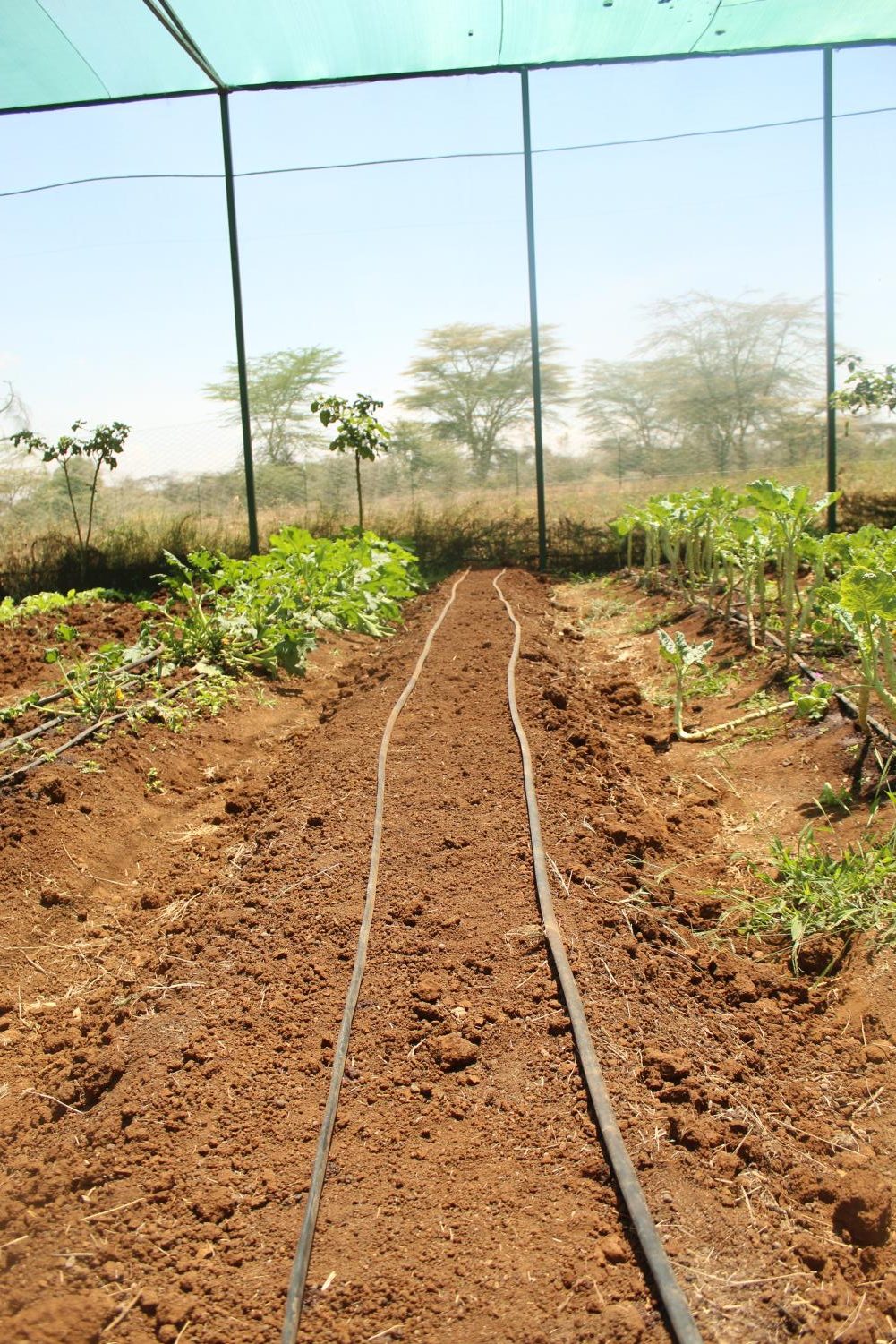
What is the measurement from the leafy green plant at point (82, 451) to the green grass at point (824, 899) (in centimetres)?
881

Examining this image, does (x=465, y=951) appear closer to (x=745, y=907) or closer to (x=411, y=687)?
(x=745, y=907)

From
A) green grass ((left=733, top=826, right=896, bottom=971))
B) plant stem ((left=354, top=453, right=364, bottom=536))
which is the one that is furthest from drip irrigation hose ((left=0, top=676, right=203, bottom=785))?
plant stem ((left=354, top=453, right=364, bottom=536))

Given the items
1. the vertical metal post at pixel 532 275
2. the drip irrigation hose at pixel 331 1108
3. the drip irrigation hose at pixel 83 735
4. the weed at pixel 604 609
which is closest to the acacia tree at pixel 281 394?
the vertical metal post at pixel 532 275

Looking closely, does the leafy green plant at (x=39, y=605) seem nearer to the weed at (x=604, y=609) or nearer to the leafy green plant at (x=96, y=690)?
the leafy green plant at (x=96, y=690)

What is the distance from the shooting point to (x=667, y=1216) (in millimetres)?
1639

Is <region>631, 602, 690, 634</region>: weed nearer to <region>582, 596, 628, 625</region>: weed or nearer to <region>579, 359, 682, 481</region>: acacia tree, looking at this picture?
<region>582, 596, 628, 625</region>: weed

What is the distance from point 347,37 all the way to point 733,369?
17.3ft

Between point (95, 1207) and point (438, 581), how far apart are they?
8550 mm

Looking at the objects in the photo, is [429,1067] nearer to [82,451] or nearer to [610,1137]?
[610,1137]

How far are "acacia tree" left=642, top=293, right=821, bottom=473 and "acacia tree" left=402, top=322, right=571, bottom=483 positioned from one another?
1343 mm

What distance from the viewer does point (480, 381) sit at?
11.6 m

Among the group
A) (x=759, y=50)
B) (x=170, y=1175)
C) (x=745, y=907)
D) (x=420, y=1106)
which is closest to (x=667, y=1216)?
(x=420, y=1106)

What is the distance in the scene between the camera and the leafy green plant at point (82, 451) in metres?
9.81

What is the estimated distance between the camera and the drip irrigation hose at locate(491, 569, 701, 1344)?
56.9 inches
